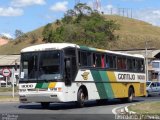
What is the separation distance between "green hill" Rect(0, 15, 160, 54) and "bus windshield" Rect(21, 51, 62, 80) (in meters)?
103

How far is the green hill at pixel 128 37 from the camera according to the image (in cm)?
13638

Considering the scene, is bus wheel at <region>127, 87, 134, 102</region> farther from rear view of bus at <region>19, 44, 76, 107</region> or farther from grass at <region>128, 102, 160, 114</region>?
rear view of bus at <region>19, 44, 76, 107</region>

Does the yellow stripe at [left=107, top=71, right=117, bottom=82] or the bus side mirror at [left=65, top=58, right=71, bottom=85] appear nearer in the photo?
the bus side mirror at [left=65, top=58, right=71, bottom=85]

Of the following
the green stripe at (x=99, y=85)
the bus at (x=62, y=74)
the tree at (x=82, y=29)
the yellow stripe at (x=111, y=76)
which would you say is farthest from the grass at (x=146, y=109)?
the tree at (x=82, y=29)

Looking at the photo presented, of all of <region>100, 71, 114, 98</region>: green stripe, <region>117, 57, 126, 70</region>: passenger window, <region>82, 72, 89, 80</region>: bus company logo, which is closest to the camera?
<region>82, 72, 89, 80</region>: bus company logo

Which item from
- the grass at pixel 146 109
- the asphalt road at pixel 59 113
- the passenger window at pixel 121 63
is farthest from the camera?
the passenger window at pixel 121 63

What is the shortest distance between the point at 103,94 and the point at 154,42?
112756 millimetres

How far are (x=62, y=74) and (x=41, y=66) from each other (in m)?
1.18

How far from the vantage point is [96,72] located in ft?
91.5

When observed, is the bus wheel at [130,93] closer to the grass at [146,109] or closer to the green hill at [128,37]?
the grass at [146,109]

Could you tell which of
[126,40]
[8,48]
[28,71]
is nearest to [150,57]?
[126,40]

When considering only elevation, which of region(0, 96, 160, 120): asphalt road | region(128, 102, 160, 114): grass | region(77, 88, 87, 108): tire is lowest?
region(0, 96, 160, 120): asphalt road

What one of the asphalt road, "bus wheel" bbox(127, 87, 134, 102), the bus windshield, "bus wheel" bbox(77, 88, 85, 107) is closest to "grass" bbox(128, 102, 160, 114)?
the asphalt road

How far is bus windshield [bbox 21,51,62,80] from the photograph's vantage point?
24812 millimetres
